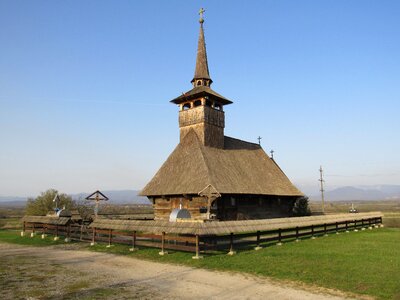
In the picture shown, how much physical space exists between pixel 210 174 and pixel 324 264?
1341cm

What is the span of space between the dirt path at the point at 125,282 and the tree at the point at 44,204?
21.9 meters

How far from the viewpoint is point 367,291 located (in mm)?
9602

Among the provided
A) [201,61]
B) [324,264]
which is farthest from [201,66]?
[324,264]

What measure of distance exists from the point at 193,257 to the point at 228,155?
55.9 ft

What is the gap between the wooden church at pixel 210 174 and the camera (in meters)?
25.8

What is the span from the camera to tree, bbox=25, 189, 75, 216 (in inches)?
1423

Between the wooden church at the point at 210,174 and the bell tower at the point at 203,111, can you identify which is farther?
the bell tower at the point at 203,111

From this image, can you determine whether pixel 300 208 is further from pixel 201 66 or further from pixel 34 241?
pixel 34 241

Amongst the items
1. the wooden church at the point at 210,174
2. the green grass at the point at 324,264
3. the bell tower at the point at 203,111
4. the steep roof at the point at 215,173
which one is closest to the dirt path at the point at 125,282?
the green grass at the point at 324,264

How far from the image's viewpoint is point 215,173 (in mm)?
26625

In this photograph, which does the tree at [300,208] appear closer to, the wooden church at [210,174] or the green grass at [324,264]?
the wooden church at [210,174]

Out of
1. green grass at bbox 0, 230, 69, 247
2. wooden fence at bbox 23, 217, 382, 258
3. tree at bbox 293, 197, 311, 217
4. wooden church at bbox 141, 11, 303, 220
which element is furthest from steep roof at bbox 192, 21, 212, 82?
green grass at bbox 0, 230, 69, 247

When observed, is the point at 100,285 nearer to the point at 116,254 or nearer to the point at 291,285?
the point at 291,285

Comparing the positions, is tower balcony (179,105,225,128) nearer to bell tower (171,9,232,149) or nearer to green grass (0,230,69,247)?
bell tower (171,9,232,149)
